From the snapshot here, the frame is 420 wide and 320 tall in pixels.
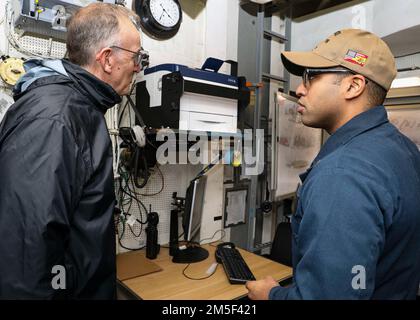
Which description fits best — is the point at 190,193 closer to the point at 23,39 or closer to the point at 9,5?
the point at 23,39

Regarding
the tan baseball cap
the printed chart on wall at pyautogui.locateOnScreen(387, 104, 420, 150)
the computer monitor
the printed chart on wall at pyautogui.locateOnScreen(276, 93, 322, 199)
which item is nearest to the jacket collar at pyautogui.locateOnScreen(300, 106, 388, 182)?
the tan baseball cap

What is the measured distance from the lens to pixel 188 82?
1.62m

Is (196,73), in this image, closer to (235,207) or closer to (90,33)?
(90,33)

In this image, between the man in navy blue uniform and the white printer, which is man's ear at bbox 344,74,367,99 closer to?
the man in navy blue uniform

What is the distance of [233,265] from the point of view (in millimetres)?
1714

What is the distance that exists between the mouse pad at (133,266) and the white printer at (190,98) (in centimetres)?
82

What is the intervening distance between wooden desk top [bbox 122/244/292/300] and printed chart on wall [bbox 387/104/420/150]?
5.49ft

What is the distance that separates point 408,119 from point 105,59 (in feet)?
8.29

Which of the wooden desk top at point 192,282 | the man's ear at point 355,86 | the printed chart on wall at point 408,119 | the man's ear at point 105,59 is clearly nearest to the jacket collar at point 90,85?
the man's ear at point 105,59

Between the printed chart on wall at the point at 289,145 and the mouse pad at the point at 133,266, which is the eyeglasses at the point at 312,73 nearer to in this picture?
the printed chart on wall at the point at 289,145

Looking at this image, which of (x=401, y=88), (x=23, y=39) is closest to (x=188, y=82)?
(x=23, y=39)

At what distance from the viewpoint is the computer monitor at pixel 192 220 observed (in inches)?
69.4

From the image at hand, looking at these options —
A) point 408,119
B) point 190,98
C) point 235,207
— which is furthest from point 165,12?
point 408,119

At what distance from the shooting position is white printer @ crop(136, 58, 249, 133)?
1.60 m
